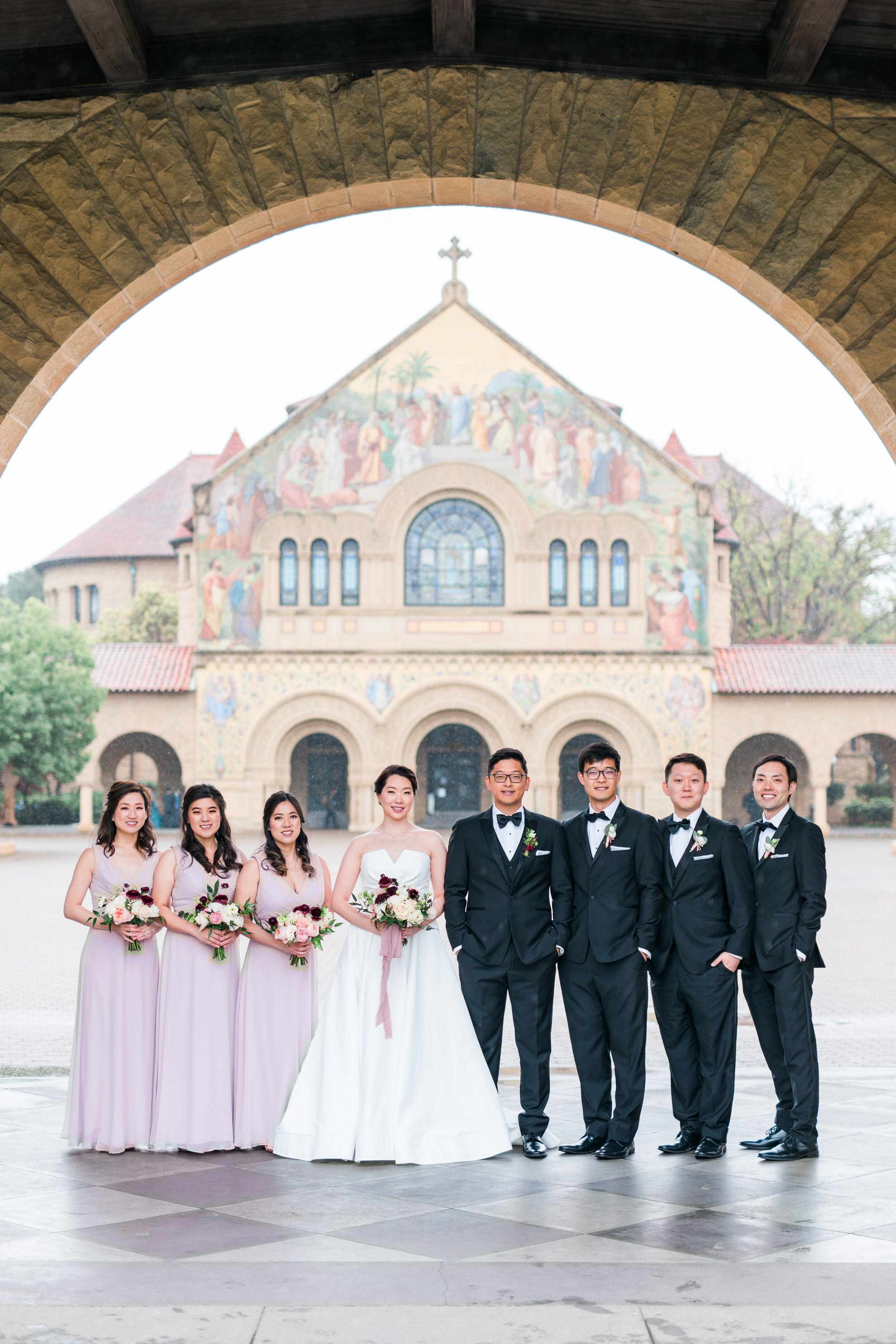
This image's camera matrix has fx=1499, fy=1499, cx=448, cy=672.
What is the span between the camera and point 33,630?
36156 millimetres

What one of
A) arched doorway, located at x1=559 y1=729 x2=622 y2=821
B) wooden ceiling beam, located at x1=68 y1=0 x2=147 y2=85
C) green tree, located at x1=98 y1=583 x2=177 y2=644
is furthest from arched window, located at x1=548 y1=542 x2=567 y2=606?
wooden ceiling beam, located at x1=68 y1=0 x2=147 y2=85

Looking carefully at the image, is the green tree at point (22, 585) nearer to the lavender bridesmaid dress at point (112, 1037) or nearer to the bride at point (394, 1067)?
the lavender bridesmaid dress at point (112, 1037)

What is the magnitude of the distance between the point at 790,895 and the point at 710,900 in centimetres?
36

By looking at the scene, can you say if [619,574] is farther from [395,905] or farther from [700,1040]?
[395,905]

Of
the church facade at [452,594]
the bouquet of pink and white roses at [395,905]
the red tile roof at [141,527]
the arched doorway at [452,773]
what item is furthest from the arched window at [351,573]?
the bouquet of pink and white roses at [395,905]

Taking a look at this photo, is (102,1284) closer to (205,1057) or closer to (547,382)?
(205,1057)

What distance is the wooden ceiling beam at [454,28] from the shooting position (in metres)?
4.96

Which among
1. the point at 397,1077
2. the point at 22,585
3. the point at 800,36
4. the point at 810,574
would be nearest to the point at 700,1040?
the point at 397,1077

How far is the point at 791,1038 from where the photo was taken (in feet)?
22.1

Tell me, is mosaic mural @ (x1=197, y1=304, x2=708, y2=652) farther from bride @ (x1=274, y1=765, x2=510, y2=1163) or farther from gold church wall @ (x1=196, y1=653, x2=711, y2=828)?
bride @ (x1=274, y1=765, x2=510, y2=1163)

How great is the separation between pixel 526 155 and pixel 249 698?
33.0 m

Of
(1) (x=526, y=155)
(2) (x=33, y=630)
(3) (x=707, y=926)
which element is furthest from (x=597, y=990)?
(2) (x=33, y=630)

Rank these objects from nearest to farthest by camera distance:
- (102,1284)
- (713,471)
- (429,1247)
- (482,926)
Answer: (102,1284)
(429,1247)
(482,926)
(713,471)

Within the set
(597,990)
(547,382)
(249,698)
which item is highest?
(547,382)
